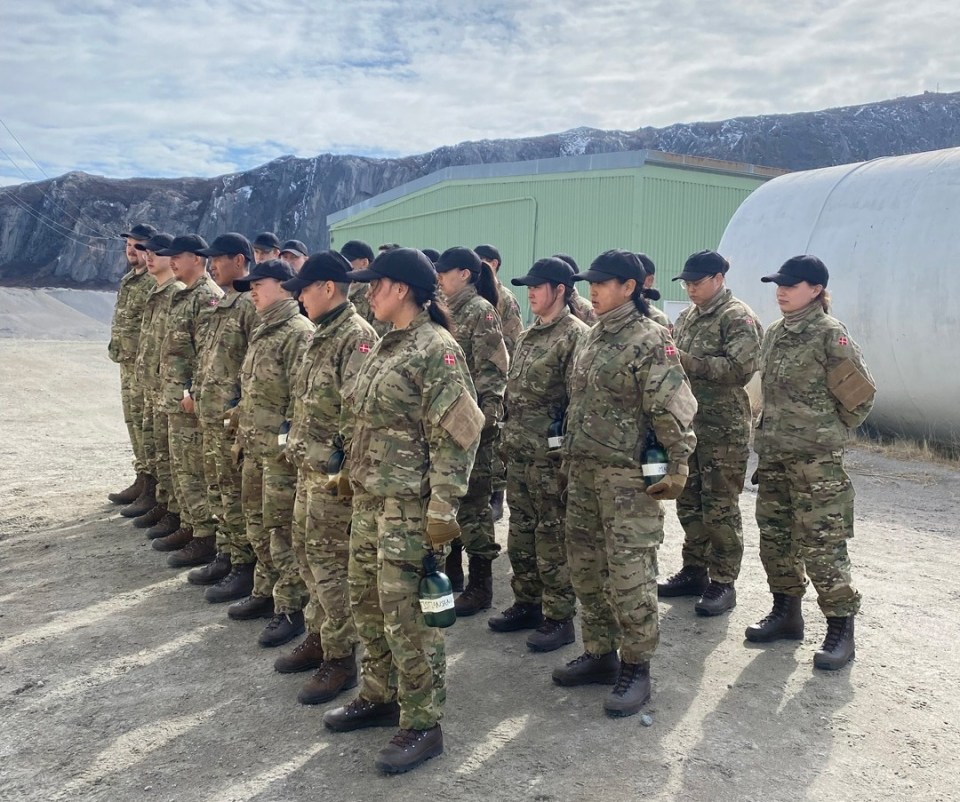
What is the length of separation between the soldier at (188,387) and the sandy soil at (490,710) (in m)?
0.38

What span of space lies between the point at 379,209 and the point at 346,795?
24.9m

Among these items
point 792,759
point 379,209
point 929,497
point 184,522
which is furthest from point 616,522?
point 379,209

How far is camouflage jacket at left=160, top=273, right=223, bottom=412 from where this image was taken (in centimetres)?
606

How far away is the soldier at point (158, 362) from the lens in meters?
6.60

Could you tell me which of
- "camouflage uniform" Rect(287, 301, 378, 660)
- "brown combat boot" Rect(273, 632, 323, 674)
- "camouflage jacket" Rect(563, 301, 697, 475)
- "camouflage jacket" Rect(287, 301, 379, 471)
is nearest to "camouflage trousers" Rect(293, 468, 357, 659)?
"camouflage uniform" Rect(287, 301, 378, 660)

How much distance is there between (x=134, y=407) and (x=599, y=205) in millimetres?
12976

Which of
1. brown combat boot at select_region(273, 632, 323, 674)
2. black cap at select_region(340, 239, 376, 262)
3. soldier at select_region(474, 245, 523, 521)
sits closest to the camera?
brown combat boot at select_region(273, 632, 323, 674)

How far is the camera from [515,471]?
16.0 ft

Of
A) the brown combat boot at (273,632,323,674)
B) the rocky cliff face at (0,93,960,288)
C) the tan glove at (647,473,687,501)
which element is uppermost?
the rocky cliff face at (0,93,960,288)

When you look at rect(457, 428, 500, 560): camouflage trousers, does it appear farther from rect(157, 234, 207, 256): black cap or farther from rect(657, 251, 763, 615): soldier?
rect(157, 234, 207, 256): black cap

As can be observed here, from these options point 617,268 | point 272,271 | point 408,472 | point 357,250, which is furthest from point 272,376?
point 357,250

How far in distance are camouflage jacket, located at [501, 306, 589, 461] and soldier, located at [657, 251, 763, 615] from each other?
96 cm

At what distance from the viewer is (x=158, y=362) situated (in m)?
6.56

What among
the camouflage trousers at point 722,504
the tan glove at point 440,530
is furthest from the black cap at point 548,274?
the tan glove at point 440,530
